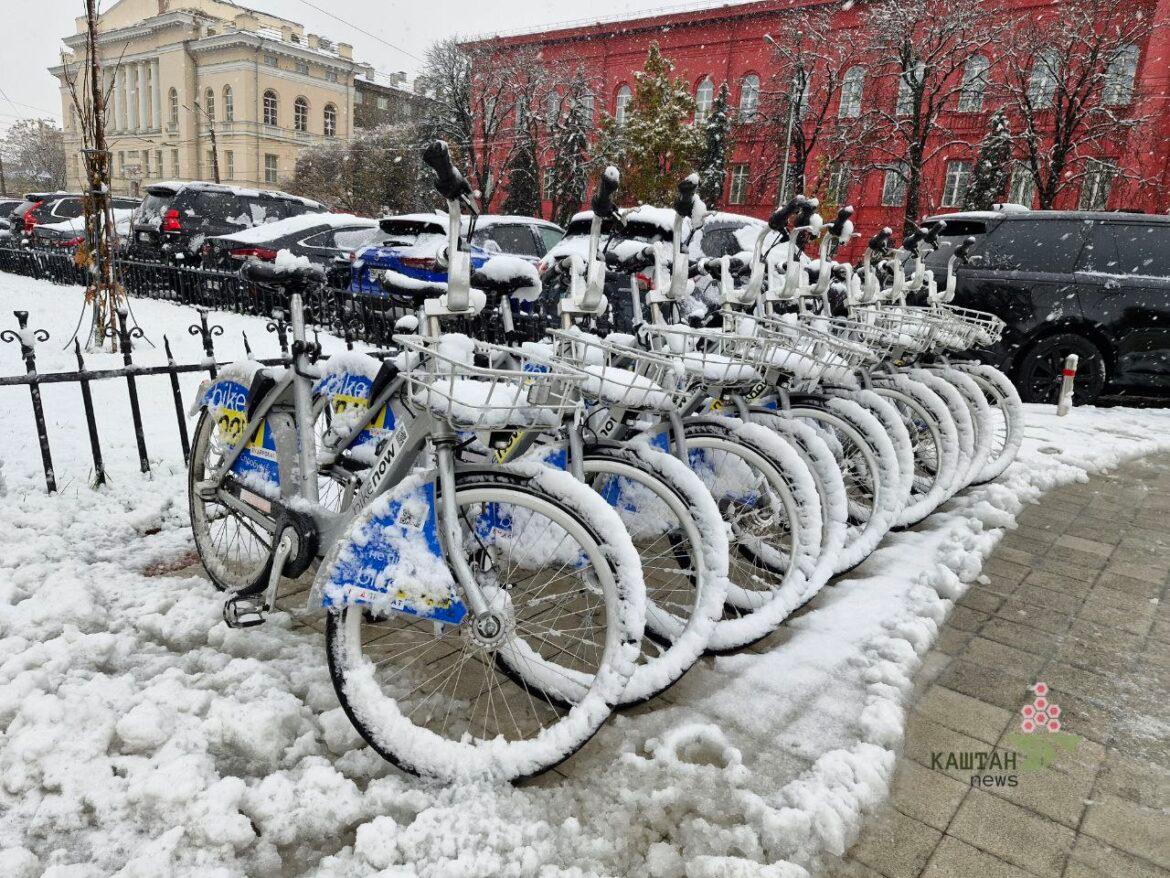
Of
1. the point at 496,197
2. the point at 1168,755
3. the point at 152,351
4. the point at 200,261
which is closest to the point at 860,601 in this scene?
the point at 1168,755

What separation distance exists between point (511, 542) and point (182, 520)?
2.40 meters

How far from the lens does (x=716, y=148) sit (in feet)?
105

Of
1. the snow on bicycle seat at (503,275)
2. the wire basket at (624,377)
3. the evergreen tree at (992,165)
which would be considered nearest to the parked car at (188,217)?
the snow on bicycle seat at (503,275)

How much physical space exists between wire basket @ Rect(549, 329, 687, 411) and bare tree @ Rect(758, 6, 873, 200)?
2492 cm

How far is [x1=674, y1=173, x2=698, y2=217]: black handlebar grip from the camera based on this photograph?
8.64 ft

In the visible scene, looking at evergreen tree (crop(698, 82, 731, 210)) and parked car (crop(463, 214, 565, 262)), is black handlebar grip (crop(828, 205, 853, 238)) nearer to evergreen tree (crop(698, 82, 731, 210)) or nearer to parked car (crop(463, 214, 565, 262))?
parked car (crop(463, 214, 565, 262))

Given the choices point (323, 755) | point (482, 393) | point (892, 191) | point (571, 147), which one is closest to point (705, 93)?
point (571, 147)

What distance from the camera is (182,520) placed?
3.78 meters

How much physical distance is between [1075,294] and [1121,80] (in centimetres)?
2155

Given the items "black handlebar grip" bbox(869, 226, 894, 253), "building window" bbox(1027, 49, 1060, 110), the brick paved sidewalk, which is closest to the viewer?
the brick paved sidewalk

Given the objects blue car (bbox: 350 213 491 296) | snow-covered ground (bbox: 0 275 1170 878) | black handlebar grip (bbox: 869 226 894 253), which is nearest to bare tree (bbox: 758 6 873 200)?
blue car (bbox: 350 213 491 296)

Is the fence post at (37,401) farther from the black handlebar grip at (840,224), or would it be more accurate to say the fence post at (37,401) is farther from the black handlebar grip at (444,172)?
the black handlebar grip at (840,224)

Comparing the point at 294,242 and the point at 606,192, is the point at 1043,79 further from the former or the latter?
the point at 606,192

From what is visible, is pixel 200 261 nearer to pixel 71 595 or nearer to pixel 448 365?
pixel 71 595
